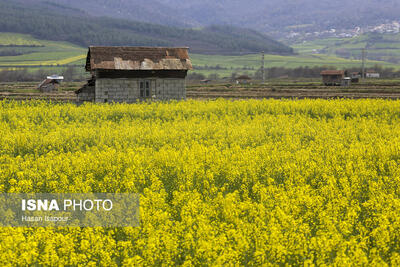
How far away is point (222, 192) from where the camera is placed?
33.6ft

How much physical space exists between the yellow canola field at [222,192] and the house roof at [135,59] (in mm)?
11180

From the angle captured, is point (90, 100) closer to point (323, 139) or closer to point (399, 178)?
point (323, 139)

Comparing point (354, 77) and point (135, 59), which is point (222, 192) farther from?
point (354, 77)

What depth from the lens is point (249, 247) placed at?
7.06 metres

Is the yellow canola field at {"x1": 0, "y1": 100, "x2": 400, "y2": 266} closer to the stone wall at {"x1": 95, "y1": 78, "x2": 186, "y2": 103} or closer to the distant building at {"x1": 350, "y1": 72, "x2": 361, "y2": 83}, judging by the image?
the stone wall at {"x1": 95, "y1": 78, "x2": 186, "y2": 103}

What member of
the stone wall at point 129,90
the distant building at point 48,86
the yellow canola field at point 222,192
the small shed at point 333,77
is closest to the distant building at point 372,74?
the small shed at point 333,77

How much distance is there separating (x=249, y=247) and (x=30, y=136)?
40.8 feet

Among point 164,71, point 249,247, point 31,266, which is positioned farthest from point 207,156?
point 164,71

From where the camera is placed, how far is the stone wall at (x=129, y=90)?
109 ft

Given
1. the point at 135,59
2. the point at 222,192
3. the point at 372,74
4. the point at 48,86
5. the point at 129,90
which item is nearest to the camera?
the point at 222,192

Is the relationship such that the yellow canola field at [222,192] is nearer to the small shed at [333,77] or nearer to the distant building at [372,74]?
the small shed at [333,77]

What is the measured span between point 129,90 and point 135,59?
8.39ft

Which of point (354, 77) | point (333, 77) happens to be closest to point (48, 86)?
point (333, 77)

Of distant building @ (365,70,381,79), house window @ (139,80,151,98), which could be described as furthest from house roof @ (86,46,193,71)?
distant building @ (365,70,381,79)
